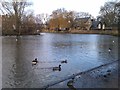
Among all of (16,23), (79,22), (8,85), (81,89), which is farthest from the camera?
(79,22)

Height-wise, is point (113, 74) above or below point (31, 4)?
below

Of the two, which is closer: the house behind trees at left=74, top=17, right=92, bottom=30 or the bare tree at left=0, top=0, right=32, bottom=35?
the bare tree at left=0, top=0, right=32, bottom=35

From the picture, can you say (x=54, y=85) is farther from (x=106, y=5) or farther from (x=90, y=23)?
(x=90, y=23)

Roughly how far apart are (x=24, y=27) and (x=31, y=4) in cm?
631

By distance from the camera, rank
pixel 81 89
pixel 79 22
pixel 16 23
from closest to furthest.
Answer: pixel 81 89
pixel 16 23
pixel 79 22

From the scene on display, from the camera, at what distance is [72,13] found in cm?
10344

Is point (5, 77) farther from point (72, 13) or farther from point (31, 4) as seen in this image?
point (72, 13)

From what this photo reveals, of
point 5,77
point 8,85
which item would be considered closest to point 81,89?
point 8,85

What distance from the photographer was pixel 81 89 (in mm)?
9445

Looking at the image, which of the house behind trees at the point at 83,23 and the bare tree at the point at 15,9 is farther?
the house behind trees at the point at 83,23

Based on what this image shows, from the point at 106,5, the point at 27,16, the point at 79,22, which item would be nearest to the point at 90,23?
the point at 79,22

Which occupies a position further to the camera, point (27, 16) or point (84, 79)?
point (27, 16)

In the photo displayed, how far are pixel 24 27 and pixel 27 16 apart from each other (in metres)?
3.57

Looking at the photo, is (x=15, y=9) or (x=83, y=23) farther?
(x=83, y=23)
